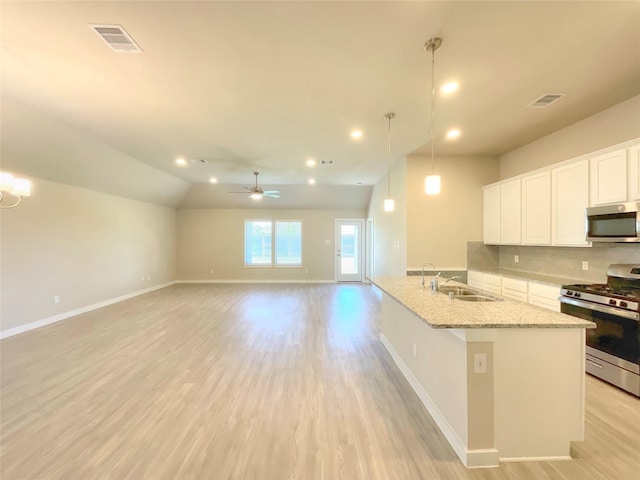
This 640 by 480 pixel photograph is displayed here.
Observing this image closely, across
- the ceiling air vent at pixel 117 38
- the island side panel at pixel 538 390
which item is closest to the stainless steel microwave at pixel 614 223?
the island side panel at pixel 538 390

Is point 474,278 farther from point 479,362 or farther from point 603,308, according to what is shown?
point 479,362

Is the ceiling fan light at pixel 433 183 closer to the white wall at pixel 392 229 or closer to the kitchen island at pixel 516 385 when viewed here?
the kitchen island at pixel 516 385

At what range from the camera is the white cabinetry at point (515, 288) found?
3.71 meters

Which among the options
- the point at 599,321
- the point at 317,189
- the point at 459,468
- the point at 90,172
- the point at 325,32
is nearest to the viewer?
the point at 459,468

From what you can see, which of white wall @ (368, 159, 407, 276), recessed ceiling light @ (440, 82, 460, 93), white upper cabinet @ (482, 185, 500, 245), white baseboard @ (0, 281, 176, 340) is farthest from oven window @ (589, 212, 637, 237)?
white baseboard @ (0, 281, 176, 340)

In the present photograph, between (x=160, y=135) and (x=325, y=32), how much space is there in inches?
125

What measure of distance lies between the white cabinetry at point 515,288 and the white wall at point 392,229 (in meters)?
1.55

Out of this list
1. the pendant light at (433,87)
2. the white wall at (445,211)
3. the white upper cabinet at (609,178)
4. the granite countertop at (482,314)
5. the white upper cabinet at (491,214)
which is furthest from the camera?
the white wall at (445,211)

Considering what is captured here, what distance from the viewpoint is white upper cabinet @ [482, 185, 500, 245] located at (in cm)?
460

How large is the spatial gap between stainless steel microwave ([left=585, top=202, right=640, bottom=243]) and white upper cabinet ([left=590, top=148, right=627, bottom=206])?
0.11 metres

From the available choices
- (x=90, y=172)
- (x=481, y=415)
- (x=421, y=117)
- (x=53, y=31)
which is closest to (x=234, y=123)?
(x=53, y=31)

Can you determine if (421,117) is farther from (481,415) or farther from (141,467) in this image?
(141,467)

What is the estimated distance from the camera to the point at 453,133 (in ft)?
12.9

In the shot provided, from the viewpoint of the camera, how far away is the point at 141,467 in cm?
175
